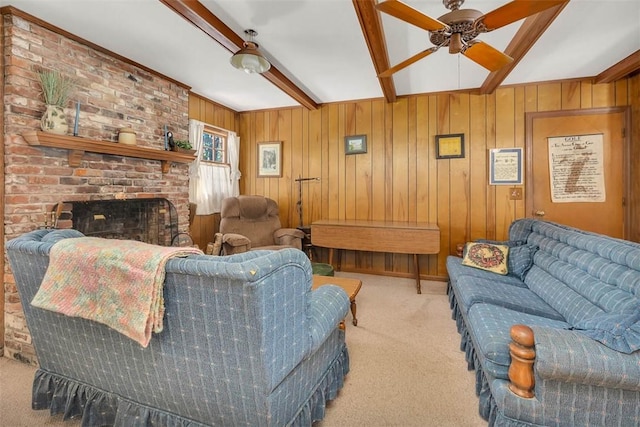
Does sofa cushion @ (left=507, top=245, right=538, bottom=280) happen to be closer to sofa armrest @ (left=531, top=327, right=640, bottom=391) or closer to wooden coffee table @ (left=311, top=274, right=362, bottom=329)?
wooden coffee table @ (left=311, top=274, right=362, bottom=329)

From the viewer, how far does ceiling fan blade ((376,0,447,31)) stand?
1.51m

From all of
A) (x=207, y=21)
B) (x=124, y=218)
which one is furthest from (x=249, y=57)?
(x=124, y=218)

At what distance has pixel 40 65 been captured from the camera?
2.13 m

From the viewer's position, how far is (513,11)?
155 cm

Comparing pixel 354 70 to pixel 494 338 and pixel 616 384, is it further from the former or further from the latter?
pixel 616 384

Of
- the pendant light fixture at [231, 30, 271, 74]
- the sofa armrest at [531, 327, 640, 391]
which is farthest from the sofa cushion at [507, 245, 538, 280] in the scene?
the pendant light fixture at [231, 30, 271, 74]

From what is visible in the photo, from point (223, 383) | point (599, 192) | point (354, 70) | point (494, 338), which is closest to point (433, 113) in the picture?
point (354, 70)

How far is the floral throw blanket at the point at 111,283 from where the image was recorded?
0.97m

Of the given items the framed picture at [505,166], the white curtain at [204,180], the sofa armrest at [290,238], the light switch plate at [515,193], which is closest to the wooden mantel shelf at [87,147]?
the white curtain at [204,180]

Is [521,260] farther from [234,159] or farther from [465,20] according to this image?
[234,159]

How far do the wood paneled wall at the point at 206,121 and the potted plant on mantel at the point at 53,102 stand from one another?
5.17 feet

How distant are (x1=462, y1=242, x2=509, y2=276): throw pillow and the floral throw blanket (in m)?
2.42

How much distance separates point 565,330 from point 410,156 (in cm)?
288

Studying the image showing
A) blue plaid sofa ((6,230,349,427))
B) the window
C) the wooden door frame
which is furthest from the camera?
the window
